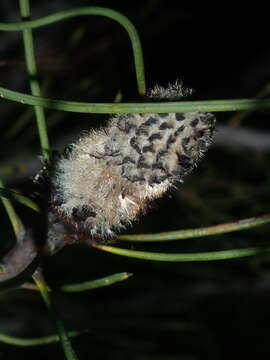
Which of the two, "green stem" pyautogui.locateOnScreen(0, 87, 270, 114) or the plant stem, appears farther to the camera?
the plant stem

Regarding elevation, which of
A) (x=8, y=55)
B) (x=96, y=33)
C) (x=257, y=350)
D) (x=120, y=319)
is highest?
(x=8, y=55)

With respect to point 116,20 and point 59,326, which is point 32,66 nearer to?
point 116,20

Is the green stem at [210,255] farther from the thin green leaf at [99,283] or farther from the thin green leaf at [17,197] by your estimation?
the thin green leaf at [17,197]

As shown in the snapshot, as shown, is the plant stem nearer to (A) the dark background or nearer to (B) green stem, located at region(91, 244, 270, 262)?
(B) green stem, located at region(91, 244, 270, 262)

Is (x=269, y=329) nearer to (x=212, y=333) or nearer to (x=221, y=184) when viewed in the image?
(x=212, y=333)

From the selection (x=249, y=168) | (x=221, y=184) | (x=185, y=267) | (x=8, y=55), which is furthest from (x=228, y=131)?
(x=8, y=55)

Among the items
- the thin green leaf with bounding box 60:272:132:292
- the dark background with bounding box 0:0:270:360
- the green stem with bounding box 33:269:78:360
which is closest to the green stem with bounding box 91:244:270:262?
the thin green leaf with bounding box 60:272:132:292

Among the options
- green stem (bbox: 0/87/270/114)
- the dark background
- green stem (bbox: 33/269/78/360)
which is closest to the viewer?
green stem (bbox: 0/87/270/114)

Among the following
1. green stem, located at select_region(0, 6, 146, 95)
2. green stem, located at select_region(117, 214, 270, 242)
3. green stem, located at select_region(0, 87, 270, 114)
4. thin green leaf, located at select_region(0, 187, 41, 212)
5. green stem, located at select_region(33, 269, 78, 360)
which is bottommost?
green stem, located at select_region(33, 269, 78, 360)

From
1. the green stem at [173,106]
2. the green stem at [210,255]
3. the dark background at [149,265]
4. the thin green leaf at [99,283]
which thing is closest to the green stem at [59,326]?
the thin green leaf at [99,283]
